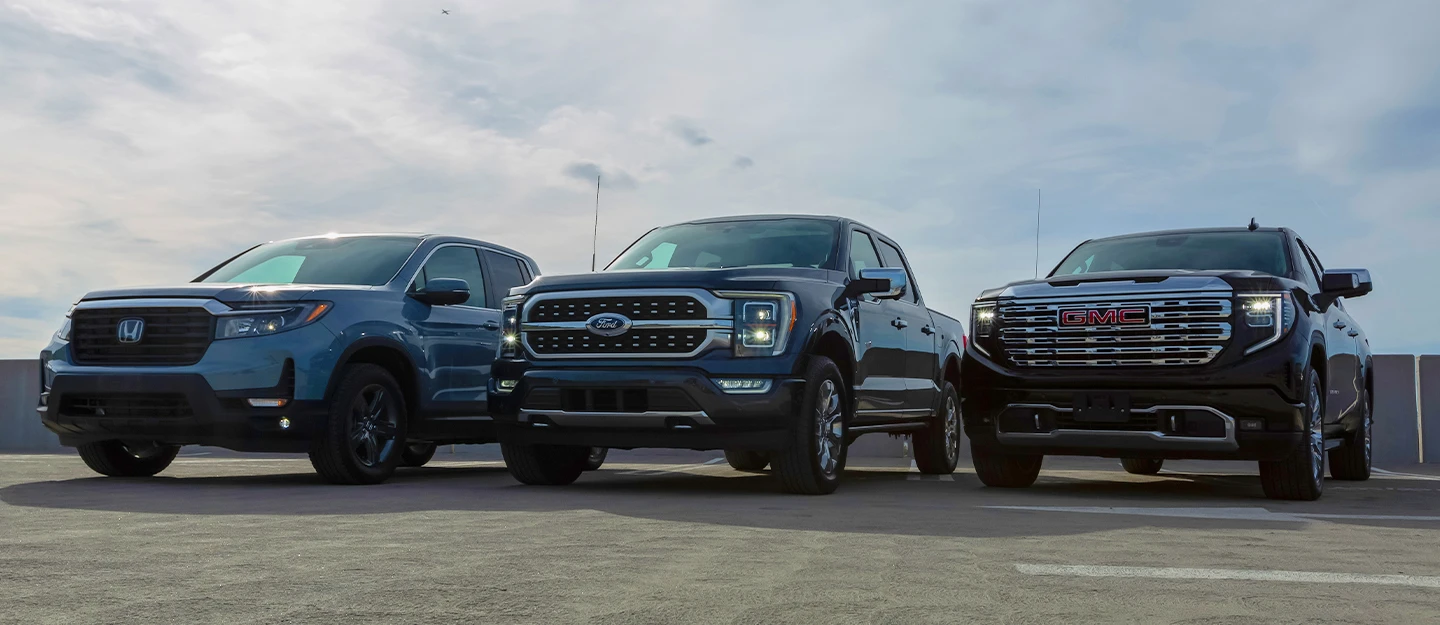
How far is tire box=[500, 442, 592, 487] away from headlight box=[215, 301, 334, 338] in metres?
1.58

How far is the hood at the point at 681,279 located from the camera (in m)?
8.70

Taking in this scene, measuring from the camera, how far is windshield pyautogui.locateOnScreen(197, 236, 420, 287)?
34.1 ft

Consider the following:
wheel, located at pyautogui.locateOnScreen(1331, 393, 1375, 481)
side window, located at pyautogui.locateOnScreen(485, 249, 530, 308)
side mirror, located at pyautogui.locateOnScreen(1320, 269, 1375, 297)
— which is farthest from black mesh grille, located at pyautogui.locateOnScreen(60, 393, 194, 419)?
wheel, located at pyautogui.locateOnScreen(1331, 393, 1375, 481)

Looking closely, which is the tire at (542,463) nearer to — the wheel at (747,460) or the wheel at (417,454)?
the wheel at (747,460)

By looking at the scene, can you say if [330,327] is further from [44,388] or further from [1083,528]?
[1083,528]

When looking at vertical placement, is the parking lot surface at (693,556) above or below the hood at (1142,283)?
below

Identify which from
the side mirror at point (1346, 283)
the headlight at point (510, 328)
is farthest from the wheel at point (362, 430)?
the side mirror at point (1346, 283)

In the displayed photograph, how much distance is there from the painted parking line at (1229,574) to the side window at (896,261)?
20.1ft

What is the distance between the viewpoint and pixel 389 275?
10.4 meters

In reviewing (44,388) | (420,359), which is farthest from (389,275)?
(44,388)

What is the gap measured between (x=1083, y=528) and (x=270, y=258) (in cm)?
685

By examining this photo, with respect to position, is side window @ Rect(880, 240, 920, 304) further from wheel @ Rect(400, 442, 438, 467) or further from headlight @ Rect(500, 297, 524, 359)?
wheel @ Rect(400, 442, 438, 467)

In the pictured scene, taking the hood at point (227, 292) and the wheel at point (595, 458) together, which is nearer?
the hood at point (227, 292)

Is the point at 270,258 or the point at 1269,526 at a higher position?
the point at 270,258
